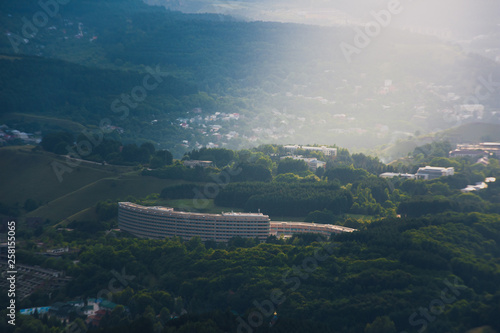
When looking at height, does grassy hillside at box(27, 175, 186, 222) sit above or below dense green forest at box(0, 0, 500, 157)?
below

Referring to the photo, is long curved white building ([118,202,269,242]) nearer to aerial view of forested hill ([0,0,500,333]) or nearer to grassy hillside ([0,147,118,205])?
aerial view of forested hill ([0,0,500,333])

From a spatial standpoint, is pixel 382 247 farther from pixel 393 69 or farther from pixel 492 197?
pixel 393 69

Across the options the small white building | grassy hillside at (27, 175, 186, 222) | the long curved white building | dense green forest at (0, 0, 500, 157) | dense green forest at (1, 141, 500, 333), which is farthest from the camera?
dense green forest at (0, 0, 500, 157)

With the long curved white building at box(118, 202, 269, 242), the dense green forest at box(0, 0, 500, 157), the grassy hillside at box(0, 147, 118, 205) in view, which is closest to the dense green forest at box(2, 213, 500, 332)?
the long curved white building at box(118, 202, 269, 242)

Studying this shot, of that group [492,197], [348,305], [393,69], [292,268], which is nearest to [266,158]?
[492,197]

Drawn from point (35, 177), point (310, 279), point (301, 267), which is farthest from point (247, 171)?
point (310, 279)

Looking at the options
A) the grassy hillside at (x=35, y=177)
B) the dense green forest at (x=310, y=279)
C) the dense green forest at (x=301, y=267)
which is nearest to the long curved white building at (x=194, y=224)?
the dense green forest at (x=301, y=267)
